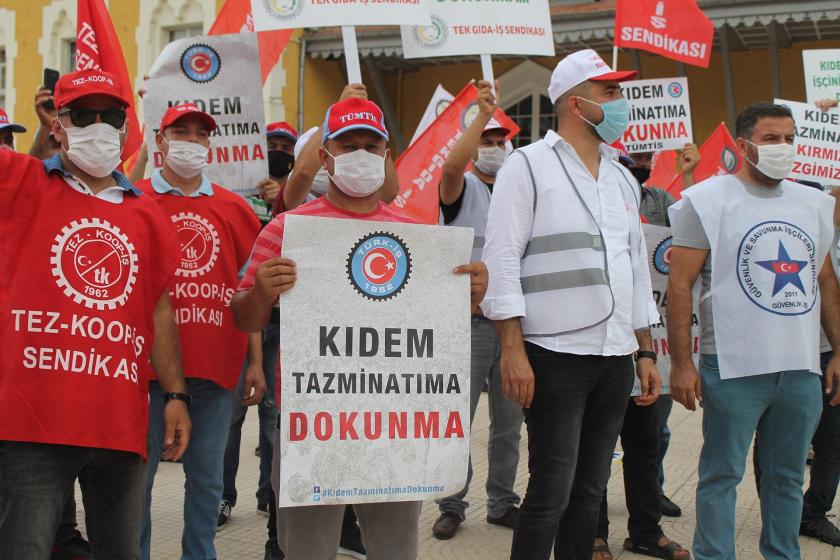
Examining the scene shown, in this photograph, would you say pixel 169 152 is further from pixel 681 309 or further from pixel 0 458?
pixel 681 309

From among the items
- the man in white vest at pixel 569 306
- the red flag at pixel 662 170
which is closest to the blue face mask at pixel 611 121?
the man in white vest at pixel 569 306

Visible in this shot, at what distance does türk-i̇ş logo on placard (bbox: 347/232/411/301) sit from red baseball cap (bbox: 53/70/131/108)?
92cm

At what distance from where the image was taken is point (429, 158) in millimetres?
6152

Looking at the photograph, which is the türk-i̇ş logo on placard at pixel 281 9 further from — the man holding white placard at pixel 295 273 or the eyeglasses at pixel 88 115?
the eyeglasses at pixel 88 115

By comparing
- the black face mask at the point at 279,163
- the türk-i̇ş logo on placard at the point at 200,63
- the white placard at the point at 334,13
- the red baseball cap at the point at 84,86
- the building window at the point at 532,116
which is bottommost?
the red baseball cap at the point at 84,86

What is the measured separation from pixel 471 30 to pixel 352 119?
329 centimetres

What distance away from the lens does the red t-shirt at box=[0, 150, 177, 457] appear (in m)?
2.54

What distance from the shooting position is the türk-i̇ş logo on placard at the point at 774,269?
12.3 ft

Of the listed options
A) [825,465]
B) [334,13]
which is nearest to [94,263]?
[334,13]

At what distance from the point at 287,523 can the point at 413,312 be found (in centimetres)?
78

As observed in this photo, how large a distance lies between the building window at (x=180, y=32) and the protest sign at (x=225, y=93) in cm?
1162

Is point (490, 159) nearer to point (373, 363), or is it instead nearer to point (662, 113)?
point (373, 363)

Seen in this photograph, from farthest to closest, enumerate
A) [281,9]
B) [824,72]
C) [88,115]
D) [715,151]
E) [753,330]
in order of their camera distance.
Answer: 1. [715,151]
2. [824,72]
3. [281,9]
4. [753,330]
5. [88,115]

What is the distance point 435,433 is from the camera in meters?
2.90
